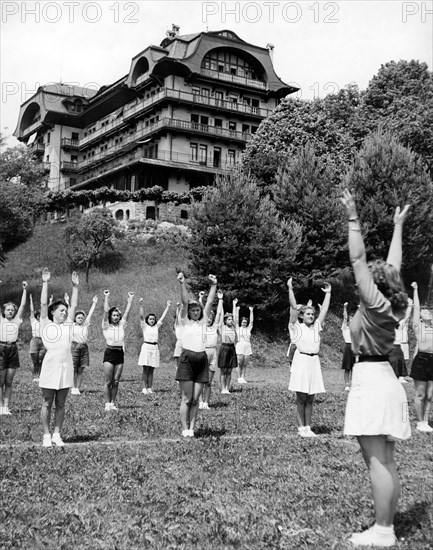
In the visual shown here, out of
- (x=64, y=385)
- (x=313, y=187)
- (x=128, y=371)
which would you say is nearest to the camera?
(x=64, y=385)

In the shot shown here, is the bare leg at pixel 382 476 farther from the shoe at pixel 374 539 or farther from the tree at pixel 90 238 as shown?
the tree at pixel 90 238

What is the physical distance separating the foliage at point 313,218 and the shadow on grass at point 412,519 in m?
25.1

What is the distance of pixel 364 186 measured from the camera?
113 ft

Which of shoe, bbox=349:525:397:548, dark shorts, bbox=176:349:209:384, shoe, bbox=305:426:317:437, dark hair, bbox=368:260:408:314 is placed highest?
dark hair, bbox=368:260:408:314

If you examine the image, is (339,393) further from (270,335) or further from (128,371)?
(270,335)

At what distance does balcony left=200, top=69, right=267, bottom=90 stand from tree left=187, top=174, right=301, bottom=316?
1198 inches

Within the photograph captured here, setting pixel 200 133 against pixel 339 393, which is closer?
pixel 339 393

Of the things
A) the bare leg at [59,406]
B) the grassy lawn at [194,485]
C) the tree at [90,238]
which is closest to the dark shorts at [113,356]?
the grassy lawn at [194,485]

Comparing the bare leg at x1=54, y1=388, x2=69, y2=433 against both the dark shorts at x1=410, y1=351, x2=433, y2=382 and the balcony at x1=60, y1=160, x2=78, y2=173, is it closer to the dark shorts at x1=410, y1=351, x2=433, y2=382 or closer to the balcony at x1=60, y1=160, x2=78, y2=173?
the dark shorts at x1=410, y1=351, x2=433, y2=382

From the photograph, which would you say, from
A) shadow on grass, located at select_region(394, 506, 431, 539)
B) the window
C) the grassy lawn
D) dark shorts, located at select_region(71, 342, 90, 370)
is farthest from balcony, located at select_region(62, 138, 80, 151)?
shadow on grass, located at select_region(394, 506, 431, 539)

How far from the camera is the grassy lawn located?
5445 mm

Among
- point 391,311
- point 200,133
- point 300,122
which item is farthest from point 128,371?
point 200,133

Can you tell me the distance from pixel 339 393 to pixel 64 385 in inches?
403

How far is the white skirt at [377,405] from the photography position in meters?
5.00
